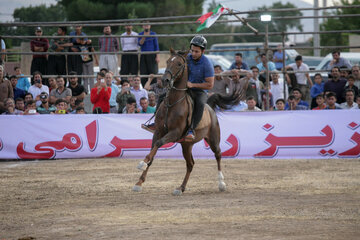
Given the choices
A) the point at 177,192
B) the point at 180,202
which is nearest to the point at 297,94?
the point at 177,192

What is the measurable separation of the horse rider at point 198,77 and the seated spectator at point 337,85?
711 centimetres

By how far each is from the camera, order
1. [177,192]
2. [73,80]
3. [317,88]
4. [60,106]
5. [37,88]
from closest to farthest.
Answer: [177,192] → [60,106] → [37,88] → [73,80] → [317,88]

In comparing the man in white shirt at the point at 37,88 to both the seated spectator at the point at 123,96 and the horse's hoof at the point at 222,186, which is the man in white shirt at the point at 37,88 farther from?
the horse's hoof at the point at 222,186

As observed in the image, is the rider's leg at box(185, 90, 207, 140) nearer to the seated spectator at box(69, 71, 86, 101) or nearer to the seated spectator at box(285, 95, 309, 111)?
the seated spectator at box(285, 95, 309, 111)

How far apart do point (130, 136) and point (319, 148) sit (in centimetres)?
496

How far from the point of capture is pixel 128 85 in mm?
15977

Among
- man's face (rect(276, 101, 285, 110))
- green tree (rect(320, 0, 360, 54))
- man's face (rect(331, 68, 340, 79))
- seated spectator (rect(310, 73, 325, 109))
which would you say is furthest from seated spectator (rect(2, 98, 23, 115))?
green tree (rect(320, 0, 360, 54))

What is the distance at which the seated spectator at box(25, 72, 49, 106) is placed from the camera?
641 inches

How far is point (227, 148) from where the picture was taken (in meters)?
14.4

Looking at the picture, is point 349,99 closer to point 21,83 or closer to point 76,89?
point 76,89

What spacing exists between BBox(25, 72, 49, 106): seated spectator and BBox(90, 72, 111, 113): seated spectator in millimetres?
1770

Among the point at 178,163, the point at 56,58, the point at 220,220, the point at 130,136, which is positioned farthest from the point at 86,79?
the point at 220,220

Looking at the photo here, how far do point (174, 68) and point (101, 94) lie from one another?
6.85 meters

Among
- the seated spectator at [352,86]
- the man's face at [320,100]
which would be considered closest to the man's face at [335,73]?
the seated spectator at [352,86]
